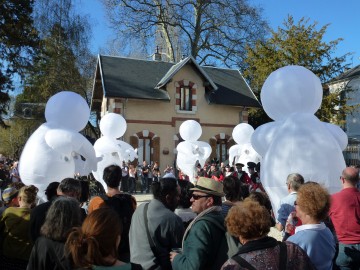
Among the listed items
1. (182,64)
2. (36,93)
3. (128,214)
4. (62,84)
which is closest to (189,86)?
(182,64)

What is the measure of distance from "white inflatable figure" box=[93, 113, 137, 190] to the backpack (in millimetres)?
7762

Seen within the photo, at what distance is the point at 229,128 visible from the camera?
2516 cm

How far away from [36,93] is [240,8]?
1679cm

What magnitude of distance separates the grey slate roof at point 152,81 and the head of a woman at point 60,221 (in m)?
19.2

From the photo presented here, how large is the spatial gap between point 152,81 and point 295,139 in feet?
61.7

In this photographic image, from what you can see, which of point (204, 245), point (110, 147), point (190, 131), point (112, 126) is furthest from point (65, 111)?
point (190, 131)

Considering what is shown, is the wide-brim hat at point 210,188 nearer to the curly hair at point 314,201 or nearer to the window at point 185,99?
the curly hair at point 314,201

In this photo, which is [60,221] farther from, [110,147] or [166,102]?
[166,102]

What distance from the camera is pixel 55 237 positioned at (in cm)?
280

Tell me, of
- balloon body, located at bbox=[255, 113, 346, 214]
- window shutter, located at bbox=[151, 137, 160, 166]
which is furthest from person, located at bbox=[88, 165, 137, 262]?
window shutter, located at bbox=[151, 137, 160, 166]

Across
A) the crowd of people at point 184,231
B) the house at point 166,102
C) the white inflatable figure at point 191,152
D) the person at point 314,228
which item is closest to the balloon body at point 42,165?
the crowd of people at point 184,231

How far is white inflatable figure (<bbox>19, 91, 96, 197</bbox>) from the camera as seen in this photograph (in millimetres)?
7574

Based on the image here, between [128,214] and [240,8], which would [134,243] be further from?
[240,8]

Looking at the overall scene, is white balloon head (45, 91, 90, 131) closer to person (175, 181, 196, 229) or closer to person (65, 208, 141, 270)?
person (175, 181, 196, 229)
